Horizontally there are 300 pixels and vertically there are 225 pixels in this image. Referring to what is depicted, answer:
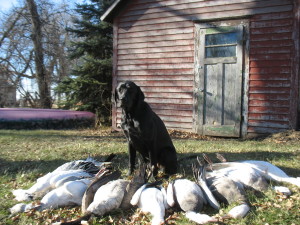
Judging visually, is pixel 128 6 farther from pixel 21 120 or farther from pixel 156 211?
pixel 156 211

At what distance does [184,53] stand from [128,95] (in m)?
5.75

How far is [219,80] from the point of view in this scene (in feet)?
26.5

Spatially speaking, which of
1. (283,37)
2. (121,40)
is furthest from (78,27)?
(283,37)

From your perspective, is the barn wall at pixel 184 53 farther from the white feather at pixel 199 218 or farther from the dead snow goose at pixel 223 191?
the white feather at pixel 199 218

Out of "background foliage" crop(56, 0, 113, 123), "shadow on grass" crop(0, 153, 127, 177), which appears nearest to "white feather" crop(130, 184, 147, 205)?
"shadow on grass" crop(0, 153, 127, 177)

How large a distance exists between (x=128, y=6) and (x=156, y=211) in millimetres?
8502

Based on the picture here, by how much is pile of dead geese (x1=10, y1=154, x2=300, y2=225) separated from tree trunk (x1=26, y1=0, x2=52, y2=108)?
16240mm

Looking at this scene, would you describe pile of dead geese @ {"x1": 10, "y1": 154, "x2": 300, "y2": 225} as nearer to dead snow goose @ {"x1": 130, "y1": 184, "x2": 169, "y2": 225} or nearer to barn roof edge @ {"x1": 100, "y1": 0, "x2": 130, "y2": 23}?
dead snow goose @ {"x1": 130, "y1": 184, "x2": 169, "y2": 225}

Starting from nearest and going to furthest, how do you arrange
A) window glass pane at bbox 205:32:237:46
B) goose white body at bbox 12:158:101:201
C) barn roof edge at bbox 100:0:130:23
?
goose white body at bbox 12:158:101:201 → window glass pane at bbox 205:32:237:46 → barn roof edge at bbox 100:0:130:23

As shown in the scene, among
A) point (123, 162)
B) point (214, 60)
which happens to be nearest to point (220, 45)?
point (214, 60)

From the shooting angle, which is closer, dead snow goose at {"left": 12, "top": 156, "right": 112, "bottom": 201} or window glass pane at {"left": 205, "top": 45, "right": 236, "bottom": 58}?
dead snow goose at {"left": 12, "top": 156, "right": 112, "bottom": 201}

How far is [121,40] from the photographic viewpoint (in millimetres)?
9820

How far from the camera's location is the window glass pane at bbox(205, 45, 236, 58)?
788 cm

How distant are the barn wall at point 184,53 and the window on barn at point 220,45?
0.51 metres
